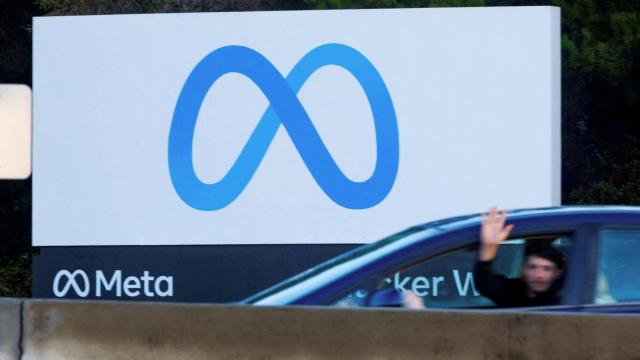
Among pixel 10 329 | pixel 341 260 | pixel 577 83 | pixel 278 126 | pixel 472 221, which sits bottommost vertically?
pixel 10 329

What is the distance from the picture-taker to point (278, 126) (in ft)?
47.4

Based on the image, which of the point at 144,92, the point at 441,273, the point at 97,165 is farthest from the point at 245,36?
the point at 441,273

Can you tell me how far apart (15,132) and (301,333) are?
8.42 meters

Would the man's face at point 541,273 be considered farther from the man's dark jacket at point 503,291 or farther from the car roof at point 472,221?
the car roof at point 472,221

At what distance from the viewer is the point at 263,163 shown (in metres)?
14.4

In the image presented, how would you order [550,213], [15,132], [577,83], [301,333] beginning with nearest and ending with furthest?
[301,333] → [550,213] → [15,132] → [577,83]

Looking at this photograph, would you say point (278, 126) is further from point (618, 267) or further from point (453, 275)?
point (618, 267)

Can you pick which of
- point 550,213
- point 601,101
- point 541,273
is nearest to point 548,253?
point 541,273

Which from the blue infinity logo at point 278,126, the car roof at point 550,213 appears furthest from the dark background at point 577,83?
the car roof at point 550,213

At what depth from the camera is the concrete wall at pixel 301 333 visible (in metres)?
5.87

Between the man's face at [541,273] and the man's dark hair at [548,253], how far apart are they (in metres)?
0.02

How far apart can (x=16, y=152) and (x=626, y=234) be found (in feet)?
28.0

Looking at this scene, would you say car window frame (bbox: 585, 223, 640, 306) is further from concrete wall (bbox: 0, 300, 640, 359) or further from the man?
concrete wall (bbox: 0, 300, 640, 359)

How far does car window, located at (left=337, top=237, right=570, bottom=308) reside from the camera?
20.5 feet
